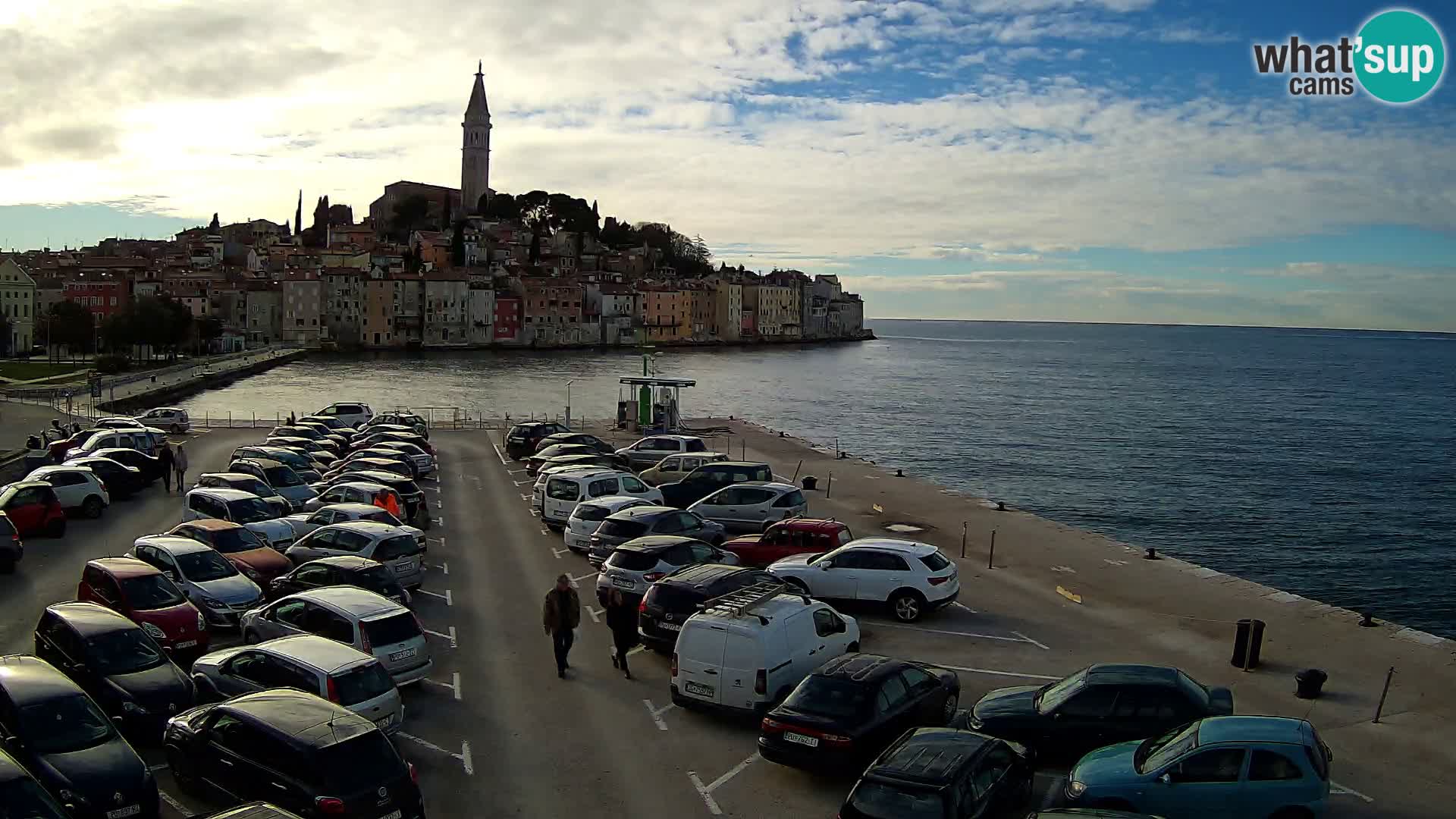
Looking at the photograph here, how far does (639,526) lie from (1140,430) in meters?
54.3

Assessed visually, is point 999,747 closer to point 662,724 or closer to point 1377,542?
point 662,724

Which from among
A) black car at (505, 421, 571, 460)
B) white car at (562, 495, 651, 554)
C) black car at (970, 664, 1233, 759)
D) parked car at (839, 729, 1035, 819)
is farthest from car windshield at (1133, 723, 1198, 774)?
black car at (505, 421, 571, 460)

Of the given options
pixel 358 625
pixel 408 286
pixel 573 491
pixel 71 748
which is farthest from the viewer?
pixel 408 286

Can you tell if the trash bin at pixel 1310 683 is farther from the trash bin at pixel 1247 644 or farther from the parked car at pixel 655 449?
the parked car at pixel 655 449

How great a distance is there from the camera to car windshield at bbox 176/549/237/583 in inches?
551

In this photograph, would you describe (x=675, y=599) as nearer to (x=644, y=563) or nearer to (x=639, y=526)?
(x=644, y=563)

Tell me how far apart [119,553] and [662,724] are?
476 inches

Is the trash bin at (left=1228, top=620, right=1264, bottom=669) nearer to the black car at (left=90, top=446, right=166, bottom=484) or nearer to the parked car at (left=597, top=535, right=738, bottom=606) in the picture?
the parked car at (left=597, top=535, right=738, bottom=606)

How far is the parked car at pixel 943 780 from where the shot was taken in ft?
25.5

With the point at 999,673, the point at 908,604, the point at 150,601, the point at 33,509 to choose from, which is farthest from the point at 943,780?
the point at 33,509

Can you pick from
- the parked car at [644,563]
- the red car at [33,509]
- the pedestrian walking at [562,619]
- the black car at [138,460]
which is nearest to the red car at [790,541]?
the parked car at [644,563]

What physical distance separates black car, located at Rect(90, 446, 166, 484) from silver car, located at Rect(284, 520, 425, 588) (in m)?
11.5

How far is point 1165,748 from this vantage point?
888 centimetres

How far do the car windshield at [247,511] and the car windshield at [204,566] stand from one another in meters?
4.26
